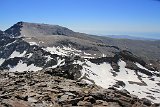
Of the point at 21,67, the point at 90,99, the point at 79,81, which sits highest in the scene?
the point at 90,99

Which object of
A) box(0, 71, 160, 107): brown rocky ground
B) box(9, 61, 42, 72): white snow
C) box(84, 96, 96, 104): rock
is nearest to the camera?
box(0, 71, 160, 107): brown rocky ground

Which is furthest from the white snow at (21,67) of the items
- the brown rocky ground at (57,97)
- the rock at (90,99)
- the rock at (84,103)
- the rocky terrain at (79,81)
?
the rock at (84,103)

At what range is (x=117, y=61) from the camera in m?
149

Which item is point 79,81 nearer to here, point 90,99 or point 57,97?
point 57,97

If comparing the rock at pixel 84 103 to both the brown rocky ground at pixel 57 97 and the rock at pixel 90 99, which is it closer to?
the brown rocky ground at pixel 57 97

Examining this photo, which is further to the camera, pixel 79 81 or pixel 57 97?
pixel 79 81

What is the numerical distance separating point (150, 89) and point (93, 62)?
37.3 meters

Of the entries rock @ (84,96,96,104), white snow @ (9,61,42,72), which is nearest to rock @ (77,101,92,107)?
rock @ (84,96,96,104)

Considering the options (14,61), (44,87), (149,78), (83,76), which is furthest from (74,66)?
(44,87)

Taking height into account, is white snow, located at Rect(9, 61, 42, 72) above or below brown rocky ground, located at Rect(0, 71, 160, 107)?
below

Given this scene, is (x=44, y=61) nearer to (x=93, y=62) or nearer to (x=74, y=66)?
(x=93, y=62)

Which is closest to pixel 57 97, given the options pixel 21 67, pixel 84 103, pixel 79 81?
pixel 84 103

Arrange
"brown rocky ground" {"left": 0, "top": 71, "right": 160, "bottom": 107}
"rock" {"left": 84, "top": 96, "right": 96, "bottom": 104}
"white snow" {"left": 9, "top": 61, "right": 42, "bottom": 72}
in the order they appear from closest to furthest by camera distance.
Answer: "brown rocky ground" {"left": 0, "top": 71, "right": 160, "bottom": 107}
"rock" {"left": 84, "top": 96, "right": 96, "bottom": 104}
"white snow" {"left": 9, "top": 61, "right": 42, "bottom": 72}

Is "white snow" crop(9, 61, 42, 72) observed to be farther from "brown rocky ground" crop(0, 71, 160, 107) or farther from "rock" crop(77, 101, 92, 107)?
"rock" crop(77, 101, 92, 107)
